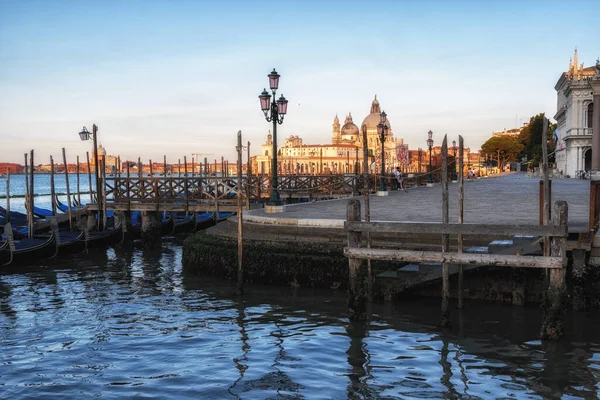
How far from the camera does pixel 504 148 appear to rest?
123 metres

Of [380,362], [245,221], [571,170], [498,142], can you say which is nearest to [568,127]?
[571,170]

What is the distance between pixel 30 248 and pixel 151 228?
6138 millimetres

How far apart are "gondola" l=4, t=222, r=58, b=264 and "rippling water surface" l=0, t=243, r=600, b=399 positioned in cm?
518

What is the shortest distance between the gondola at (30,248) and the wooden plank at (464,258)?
489 inches

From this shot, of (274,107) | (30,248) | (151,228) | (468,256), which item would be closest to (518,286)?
(468,256)

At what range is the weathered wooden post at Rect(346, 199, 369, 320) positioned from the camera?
11.2 metres

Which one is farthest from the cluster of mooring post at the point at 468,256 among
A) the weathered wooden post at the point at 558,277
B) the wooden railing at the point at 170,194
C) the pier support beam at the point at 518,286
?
the wooden railing at the point at 170,194

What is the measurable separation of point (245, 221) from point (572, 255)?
8401 mm

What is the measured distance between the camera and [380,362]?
9.69 meters

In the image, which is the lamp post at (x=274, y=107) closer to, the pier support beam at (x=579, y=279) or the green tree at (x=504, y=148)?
the pier support beam at (x=579, y=279)

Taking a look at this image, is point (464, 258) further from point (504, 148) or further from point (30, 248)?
point (504, 148)

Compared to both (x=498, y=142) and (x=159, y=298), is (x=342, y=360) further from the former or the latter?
(x=498, y=142)

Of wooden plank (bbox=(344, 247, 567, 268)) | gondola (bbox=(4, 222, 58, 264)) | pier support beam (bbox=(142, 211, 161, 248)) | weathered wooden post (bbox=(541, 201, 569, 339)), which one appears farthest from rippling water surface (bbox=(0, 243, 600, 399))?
pier support beam (bbox=(142, 211, 161, 248))

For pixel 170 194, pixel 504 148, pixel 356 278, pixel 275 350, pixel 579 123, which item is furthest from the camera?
pixel 504 148
